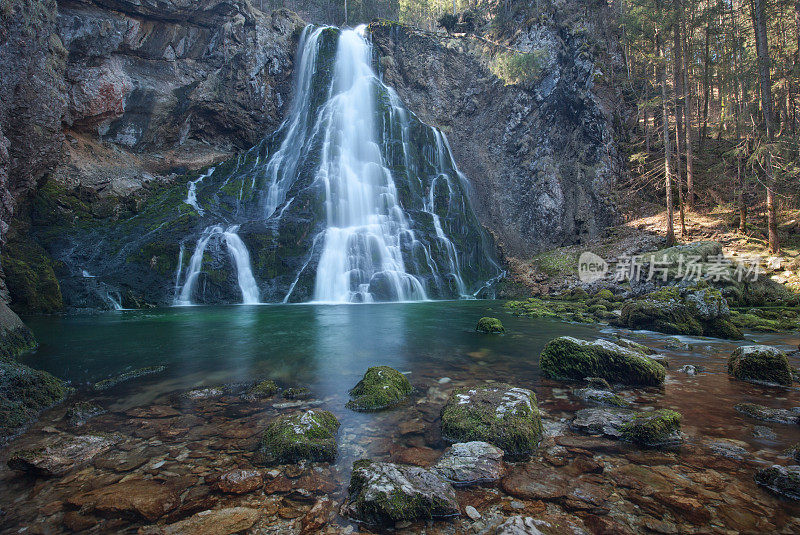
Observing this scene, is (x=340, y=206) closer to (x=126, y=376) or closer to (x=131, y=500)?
(x=126, y=376)

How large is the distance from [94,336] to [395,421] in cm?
1068

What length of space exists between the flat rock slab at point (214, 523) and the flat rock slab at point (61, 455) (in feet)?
4.88

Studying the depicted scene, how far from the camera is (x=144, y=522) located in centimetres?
244

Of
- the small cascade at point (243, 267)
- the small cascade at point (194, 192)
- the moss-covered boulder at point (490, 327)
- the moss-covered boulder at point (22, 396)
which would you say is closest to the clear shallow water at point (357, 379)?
the moss-covered boulder at point (22, 396)

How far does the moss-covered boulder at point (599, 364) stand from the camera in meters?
5.38

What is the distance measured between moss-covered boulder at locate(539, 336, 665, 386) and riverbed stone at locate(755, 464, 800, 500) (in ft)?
8.87

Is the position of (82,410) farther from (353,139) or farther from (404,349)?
(353,139)

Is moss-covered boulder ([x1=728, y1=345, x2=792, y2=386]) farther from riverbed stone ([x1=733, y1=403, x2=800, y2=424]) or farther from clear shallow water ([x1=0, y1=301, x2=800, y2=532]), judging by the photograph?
riverbed stone ([x1=733, y1=403, x2=800, y2=424])

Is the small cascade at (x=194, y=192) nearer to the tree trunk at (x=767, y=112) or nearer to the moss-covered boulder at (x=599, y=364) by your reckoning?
the moss-covered boulder at (x=599, y=364)

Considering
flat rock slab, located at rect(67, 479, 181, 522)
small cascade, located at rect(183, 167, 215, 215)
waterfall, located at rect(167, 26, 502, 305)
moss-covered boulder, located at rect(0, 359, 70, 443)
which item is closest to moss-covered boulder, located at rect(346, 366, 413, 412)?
flat rock slab, located at rect(67, 479, 181, 522)

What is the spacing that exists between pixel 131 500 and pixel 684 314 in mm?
12484

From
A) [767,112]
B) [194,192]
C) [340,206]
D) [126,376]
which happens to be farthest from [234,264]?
[767,112]

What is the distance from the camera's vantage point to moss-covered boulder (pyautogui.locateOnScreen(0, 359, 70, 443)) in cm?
397

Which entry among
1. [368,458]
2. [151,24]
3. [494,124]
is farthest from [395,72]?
[368,458]
